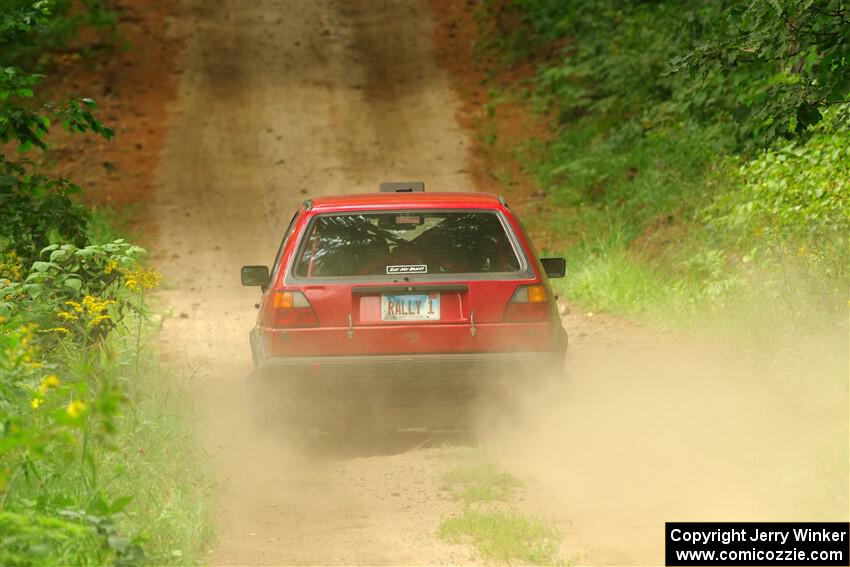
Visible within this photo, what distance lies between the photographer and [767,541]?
18.0ft

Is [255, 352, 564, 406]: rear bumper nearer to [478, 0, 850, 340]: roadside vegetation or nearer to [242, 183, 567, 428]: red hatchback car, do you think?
[242, 183, 567, 428]: red hatchback car

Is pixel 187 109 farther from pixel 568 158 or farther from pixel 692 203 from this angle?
pixel 692 203

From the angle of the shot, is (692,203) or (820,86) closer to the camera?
(820,86)

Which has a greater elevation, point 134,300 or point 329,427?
point 134,300

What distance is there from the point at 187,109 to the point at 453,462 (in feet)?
50.7

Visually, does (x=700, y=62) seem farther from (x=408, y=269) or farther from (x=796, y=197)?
(x=796, y=197)

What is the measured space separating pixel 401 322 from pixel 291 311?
2.27ft

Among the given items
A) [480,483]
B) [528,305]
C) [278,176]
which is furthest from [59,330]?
[278,176]

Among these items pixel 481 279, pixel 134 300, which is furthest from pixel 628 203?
pixel 481 279

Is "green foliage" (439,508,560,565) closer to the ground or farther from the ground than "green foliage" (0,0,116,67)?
closer to the ground

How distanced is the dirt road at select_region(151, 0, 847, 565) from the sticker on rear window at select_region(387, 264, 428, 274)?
3.79 feet

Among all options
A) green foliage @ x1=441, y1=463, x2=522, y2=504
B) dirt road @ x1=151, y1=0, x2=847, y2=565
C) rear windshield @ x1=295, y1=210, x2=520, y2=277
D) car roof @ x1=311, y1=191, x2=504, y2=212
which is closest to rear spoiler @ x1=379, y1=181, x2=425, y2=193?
car roof @ x1=311, y1=191, x2=504, y2=212

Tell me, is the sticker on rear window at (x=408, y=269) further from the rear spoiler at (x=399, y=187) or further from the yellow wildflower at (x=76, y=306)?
the yellow wildflower at (x=76, y=306)

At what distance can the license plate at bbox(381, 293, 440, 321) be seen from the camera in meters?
7.35
